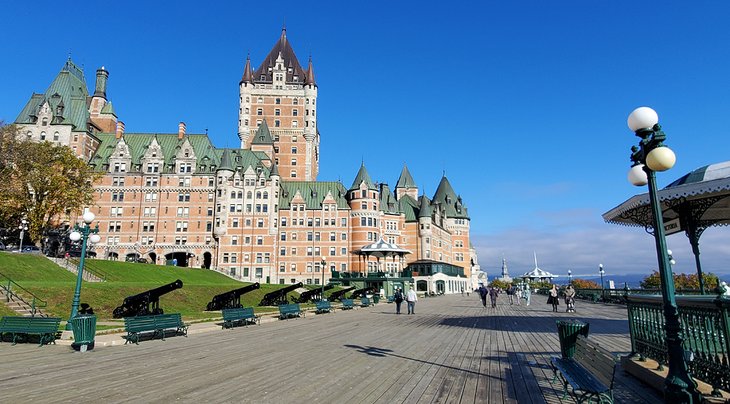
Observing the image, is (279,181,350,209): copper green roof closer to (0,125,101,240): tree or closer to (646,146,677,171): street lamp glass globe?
(0,125,101,240): tree

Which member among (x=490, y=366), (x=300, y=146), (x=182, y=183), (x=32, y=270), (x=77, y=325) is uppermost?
(x=300, y=146)

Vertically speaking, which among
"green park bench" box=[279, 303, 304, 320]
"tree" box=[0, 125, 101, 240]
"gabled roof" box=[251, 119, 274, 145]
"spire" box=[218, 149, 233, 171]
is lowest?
"green park bench" box=[279, 303, 304, 320]

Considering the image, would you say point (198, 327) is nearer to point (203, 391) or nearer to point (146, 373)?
point (146, 373)

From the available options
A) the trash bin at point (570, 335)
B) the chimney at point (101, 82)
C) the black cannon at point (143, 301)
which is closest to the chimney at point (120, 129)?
the chimney at point (101, 82)

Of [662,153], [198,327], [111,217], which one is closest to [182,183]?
[111,217]

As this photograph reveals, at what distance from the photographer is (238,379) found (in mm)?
9203

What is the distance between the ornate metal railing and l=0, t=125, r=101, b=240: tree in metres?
52.2

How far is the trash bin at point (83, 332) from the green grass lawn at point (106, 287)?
10532 mm

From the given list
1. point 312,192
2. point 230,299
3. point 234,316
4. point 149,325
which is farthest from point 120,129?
point 149,325

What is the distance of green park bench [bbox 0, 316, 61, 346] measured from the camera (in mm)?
13914

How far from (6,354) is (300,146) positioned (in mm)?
79532

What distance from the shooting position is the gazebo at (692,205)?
1057 centimetres

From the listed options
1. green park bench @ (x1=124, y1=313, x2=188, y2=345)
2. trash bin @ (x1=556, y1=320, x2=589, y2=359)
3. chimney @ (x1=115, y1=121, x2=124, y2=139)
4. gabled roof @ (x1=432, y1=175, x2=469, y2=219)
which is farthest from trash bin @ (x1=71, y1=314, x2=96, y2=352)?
gabled roof @ (x1=432, y1=175, x2=469, y2=219)

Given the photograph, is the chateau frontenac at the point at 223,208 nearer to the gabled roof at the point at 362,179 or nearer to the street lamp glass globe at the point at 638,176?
the gabled roof at the point at 362,179
